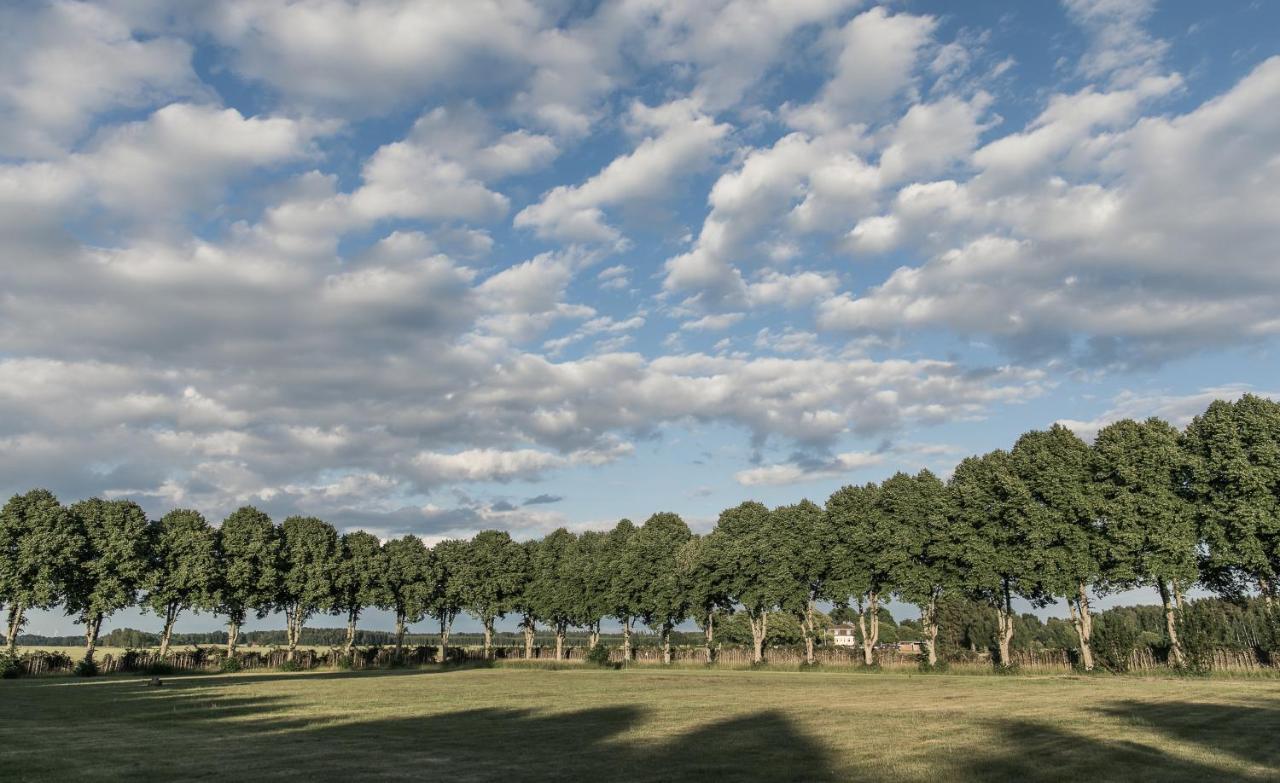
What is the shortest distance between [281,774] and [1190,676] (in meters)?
59.8

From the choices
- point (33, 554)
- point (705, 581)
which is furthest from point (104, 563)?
point (705, 581)

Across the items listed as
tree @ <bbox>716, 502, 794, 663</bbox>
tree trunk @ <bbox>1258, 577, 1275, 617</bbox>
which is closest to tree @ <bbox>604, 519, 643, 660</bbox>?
tree @ <bbox>716, 502, 794, 663</bbox>

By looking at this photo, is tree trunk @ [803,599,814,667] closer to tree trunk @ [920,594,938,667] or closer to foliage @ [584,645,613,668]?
tree trunk @ [920,594,938,667]

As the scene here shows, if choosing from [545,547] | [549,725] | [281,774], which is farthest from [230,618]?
[281,774]

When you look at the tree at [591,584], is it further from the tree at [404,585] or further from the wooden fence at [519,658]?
the tree at [404,585]

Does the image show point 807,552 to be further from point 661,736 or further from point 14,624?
point 14,624

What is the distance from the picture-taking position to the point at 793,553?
86312mm

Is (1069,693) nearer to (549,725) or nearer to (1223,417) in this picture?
(549,725)

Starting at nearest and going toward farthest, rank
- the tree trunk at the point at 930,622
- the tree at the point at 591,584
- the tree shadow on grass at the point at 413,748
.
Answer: the tree shadow on grass at the point at 413,748 → the tree trunk at the point at 930,622 → the tree at the point at 591,584

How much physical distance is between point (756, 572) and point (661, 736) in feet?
217

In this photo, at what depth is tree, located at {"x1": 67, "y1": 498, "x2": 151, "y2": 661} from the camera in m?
82.9

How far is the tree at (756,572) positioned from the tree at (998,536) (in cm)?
2052

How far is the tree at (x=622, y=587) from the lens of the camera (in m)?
99.5

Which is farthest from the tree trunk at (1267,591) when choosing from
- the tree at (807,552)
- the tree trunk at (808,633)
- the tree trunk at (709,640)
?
the tree trunk at (709,640)
